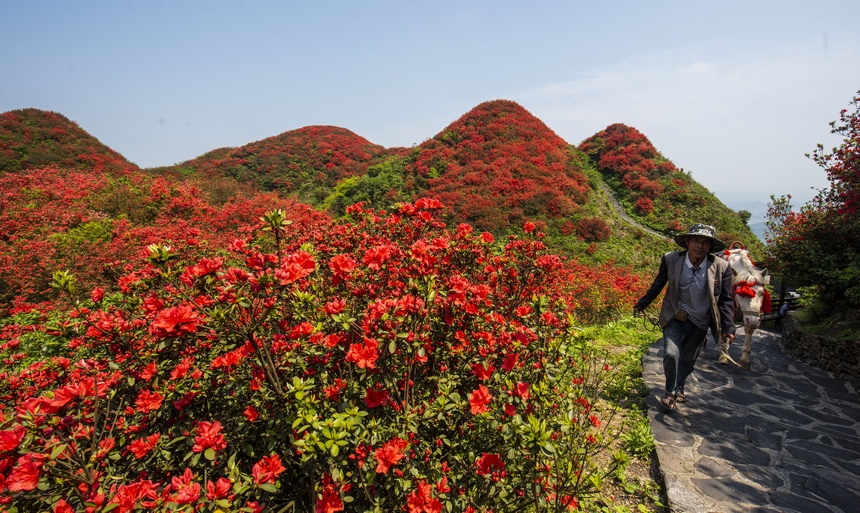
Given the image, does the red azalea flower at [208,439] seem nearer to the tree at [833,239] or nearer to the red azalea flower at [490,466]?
the red azalea flower at [490,466]

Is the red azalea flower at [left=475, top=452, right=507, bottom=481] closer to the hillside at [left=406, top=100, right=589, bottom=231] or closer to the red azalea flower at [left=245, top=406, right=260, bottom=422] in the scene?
the red azalea flower at [left=245, top=406, right=260, bottom=422]

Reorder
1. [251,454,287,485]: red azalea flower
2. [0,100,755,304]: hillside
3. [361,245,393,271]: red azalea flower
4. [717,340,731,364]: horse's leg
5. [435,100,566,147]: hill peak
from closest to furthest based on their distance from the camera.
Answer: [251,454,287,485]: red azalea flower
[361,245,393,271]: red azalea flower
[717,340,731,364]: horse's leg
[0,100,755,304]: hillside
[435,100,566,147]: hill peak

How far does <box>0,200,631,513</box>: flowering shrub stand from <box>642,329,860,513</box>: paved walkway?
1.55 m

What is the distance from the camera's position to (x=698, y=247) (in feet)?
13.4

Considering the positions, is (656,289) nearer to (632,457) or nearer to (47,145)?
(632,457)

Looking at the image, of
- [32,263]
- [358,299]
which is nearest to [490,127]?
[32,263]

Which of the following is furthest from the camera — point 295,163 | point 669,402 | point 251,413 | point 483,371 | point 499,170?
point 295,163

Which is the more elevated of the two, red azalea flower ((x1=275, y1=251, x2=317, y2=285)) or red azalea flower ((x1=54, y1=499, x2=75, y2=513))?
red azalea flower ((x1=275, y1=251, x2=317, y2=285))

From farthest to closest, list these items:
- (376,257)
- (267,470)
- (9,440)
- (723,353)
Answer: (723,353), (376,257), (267,470), (9,440)

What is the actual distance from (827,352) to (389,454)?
772cm

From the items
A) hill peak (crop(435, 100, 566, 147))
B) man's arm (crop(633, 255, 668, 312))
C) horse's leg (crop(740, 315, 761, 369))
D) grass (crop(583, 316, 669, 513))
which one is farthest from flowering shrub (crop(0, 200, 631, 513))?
hill peak (crop(435, 100, 566, 147))

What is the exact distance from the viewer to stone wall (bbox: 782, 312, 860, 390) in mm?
5477


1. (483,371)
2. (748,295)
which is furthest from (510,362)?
(748,295)

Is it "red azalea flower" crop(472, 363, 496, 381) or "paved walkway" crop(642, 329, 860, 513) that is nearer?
"red azalea flower" crop(472, 363, 496, 381)
